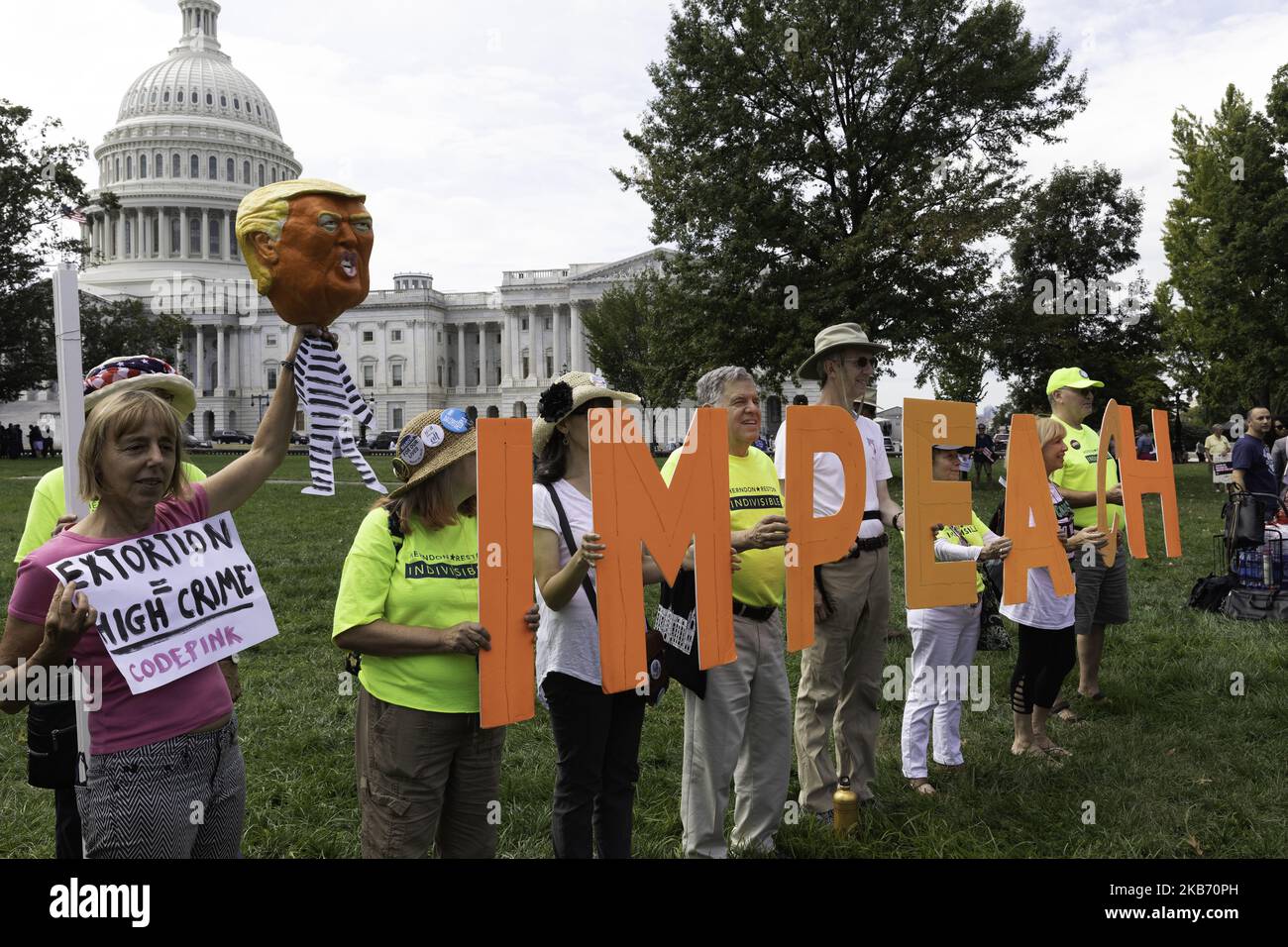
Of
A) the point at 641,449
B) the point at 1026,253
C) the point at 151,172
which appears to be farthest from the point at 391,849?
the point at 151,172

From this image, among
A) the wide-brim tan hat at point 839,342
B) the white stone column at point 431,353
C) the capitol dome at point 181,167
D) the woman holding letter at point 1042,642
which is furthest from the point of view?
the white stone column at point 431,353

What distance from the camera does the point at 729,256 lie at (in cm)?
2481

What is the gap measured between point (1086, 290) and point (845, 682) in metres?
34.5

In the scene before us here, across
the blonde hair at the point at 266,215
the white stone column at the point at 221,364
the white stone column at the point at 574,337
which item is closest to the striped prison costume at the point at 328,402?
the blonde hair at the point at 266,215

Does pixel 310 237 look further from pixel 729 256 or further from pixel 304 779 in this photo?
pixel 729 256

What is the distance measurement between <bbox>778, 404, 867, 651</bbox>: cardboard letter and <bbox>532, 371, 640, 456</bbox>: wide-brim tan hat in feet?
2.67

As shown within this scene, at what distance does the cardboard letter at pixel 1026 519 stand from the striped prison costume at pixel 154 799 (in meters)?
3.66

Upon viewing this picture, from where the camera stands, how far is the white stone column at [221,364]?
101 m

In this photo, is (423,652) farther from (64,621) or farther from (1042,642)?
(1042,642)

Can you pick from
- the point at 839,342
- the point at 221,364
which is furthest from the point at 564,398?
the point at 221,364

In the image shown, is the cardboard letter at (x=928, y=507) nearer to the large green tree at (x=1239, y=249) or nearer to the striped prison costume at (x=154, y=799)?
the striped prison costume at (x=154, y=799)

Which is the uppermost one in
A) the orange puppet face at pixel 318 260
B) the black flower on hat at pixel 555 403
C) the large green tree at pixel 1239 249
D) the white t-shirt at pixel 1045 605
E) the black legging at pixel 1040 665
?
the large green tree at pixel 1239 249

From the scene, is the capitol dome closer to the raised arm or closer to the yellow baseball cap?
the yellow baseball cap

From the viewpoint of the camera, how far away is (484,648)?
3.27m
